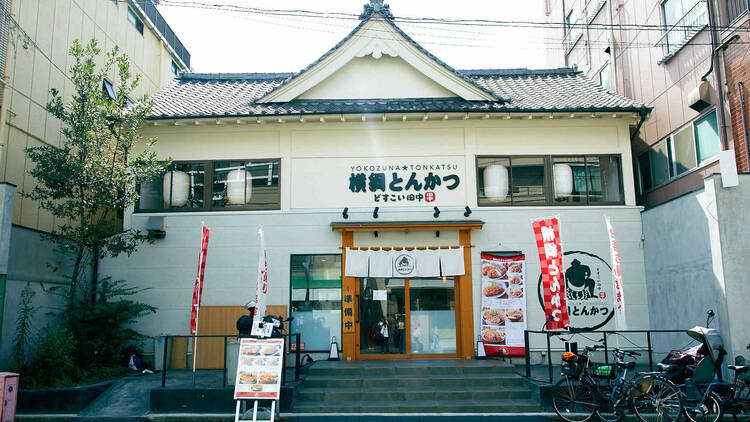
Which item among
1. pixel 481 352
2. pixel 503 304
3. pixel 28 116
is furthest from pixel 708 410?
pixel 28 116

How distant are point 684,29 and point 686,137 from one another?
258 cm

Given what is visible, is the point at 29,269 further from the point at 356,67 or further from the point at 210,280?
the point at 356,67

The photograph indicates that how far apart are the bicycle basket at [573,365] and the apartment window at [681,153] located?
20.2 feet

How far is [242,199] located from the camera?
14242 millimetres

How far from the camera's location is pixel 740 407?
9203 millimetres

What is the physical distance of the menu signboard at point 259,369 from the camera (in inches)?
368

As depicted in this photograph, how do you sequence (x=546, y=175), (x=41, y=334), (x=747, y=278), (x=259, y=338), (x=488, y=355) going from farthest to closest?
(x=546, y=175) < (x=488, y=355) < (x=41, y=334) < (x=747, y=278) < (x=259, y=338)

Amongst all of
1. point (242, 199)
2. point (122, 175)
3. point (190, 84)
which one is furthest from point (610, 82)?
point (122, 175)

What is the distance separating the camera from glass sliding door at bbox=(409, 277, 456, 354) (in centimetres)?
1344

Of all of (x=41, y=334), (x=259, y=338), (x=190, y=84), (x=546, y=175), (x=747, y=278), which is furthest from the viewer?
(x=190, y=84)

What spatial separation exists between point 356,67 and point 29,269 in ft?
29.5

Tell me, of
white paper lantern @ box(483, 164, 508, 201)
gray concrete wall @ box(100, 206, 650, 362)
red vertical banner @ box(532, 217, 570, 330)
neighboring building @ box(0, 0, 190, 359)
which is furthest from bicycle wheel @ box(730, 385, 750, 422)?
neighboring building @ box(0, 0, 190, 359)

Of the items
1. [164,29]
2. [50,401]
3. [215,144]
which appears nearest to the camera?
[50,401]

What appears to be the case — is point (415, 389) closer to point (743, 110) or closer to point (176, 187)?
point (176, 187)
